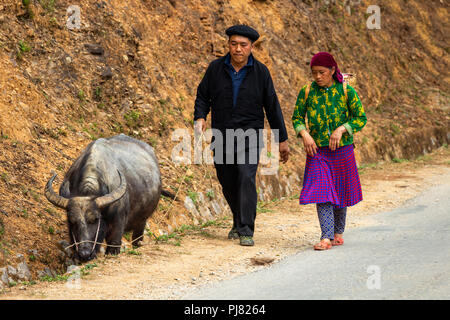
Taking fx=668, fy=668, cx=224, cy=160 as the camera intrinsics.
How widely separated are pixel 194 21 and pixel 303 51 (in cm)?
535

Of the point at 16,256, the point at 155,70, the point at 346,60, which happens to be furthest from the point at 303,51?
the point at 16,256

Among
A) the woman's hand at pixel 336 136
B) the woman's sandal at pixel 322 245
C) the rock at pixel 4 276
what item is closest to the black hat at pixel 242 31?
the woman's hand at pixel 336 136

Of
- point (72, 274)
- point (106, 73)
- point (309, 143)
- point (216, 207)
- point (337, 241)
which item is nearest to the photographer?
point (72, 274)

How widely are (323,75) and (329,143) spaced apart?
0.80 metres

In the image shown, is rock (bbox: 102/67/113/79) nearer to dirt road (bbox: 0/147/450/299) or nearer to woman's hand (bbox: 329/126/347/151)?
dirt road (bbox: 0/147/450/299)

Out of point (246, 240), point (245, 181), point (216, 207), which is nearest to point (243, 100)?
point (245, 181)

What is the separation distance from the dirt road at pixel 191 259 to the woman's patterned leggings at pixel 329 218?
0.45 m

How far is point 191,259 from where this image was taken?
785 cm

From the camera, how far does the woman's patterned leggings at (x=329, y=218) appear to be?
25.9 ft

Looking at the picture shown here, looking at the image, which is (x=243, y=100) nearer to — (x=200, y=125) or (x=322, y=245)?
(x=200, y=125)

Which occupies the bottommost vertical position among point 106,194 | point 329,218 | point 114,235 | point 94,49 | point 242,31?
point 114,235

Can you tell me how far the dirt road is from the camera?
6.42m

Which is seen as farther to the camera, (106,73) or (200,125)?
(106,73)

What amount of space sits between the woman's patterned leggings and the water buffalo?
2.37 m
